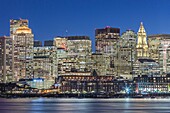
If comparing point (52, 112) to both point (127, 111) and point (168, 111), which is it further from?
point (168, 111)

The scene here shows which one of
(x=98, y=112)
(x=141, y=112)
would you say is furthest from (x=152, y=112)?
(x=98, y=112)

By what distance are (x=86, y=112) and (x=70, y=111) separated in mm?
4197

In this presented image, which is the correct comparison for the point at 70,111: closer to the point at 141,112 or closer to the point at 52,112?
the point at 52,112

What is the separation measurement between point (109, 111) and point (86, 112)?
191 inches

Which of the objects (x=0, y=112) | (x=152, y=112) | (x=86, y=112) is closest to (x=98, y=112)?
(x=86, y=112)

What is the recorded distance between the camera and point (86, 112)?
102250 mm

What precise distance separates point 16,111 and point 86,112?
38.5ft

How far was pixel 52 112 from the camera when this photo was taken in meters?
104

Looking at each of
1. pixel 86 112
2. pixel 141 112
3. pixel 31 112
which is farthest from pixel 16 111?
pixel 141 112

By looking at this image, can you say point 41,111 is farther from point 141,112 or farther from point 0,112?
point 141,112

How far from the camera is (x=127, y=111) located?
106 m

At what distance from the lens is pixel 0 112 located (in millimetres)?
102250

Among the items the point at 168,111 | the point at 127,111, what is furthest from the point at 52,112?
the point at 168,111

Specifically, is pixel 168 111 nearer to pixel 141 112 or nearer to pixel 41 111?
pixel 141 112
